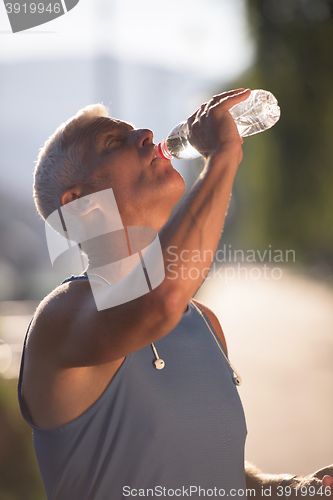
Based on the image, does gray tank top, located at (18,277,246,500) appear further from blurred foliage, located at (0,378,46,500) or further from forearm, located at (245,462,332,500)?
blurred foliage, located at (0,378,46,500)

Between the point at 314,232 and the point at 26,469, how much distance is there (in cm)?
989

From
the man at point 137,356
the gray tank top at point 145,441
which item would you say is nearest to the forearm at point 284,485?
the man at point 137,356

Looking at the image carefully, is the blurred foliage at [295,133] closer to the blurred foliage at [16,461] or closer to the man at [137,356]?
the blurred foliage at [16,461]

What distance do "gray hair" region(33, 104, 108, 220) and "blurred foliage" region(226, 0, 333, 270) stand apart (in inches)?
388

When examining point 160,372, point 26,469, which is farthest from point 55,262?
point 26,469

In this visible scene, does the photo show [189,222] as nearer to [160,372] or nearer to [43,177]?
[160,372]

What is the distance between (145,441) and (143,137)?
0.91m

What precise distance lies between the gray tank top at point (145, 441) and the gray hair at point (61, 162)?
0.59m

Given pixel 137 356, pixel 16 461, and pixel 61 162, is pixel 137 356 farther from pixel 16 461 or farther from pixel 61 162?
pixel 16 461

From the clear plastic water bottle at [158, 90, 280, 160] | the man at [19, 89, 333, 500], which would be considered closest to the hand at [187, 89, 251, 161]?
the man at [19, 89, 333, 500]

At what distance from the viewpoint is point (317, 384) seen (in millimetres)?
5184

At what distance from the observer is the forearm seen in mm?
1452

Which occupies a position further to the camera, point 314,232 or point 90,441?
point 314,232

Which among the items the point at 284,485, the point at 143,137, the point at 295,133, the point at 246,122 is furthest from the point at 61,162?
the point at 295,133
